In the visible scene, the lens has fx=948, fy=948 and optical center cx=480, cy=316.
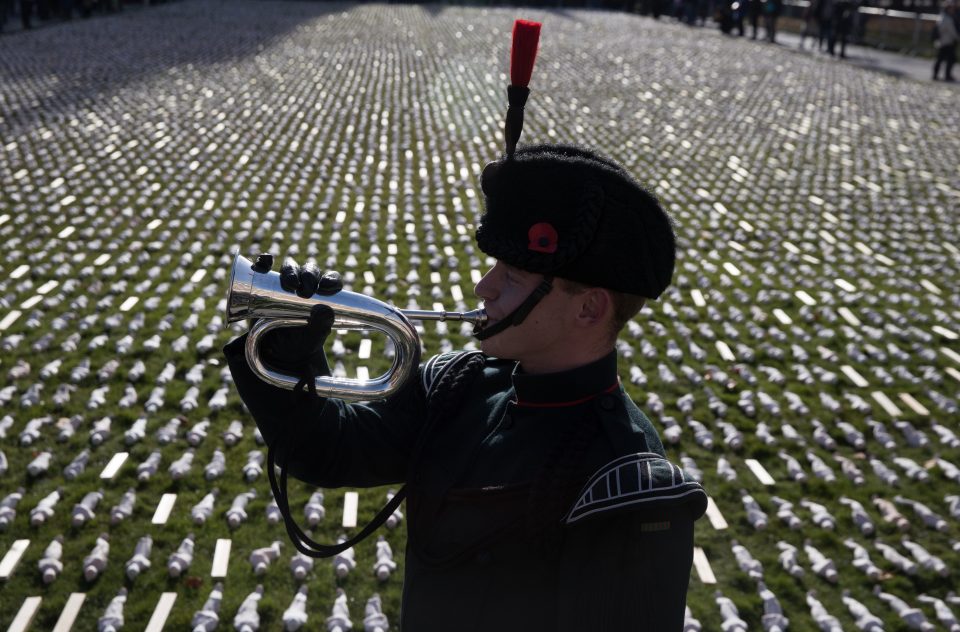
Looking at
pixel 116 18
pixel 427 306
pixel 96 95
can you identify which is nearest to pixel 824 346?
pixel 427 306

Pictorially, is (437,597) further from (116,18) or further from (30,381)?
(116,18)

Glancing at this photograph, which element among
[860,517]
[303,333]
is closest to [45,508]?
[303,333]

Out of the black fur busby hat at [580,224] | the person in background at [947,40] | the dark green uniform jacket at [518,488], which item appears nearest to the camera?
the dark green uniform jacket at [518,488]

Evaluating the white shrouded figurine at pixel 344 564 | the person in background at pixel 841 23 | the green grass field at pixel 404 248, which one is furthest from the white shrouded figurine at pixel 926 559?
the person in background at pixel 841 23

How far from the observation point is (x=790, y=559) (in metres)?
5.12

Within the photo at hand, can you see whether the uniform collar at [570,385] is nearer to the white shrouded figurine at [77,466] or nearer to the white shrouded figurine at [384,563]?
the white shrouded figurine at [384,563]

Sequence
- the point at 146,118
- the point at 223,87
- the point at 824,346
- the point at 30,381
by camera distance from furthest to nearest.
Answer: the point at 223,87 → the point at 146,118 → the point at 824,346 → the point at 30,381

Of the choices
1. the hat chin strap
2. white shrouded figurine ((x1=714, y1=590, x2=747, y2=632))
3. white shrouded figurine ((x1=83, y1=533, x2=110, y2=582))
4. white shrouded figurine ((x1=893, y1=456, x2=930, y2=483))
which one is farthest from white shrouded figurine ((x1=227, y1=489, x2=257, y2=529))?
white shrouded figurine ((x1=893, y1=456, x2=930, y2=483))

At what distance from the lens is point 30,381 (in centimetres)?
661

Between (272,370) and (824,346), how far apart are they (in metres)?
6.19

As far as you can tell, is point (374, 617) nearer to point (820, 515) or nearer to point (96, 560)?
point (96, 560)

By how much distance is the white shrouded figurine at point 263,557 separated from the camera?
490cm

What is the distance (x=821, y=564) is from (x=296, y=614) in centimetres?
277

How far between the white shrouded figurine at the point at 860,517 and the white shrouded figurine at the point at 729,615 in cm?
112
